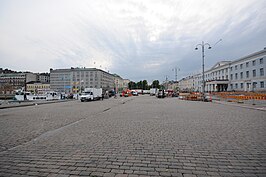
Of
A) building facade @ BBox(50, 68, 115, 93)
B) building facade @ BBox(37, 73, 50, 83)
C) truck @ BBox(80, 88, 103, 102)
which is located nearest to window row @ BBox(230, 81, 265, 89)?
truck @ BBox(80, 88, 103, 102)

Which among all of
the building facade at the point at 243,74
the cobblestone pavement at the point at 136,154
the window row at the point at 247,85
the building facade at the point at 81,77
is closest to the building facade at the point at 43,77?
the building facade at the point at 81,77

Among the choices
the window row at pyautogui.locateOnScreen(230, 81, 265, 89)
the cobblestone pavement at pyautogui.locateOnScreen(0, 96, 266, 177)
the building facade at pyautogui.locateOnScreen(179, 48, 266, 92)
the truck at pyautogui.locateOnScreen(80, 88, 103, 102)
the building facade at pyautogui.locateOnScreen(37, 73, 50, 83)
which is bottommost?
the cobblestone pavement at pyautogui.locateOnScreen(0, 96, 266, 177)

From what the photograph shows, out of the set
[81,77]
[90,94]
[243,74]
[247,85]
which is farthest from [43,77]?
[247,85]

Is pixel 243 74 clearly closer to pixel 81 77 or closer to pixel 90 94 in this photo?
pixel 90 94

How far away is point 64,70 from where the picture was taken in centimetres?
12694

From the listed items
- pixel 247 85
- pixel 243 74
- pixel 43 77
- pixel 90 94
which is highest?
pixel 43 77

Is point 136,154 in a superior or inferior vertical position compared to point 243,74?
inferior

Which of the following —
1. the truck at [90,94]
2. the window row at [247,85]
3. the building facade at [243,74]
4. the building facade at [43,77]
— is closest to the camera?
the truck at [90,94]

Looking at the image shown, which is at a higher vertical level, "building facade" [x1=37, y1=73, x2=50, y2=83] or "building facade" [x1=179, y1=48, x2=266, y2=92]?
"building facade" [x1=37, y1=73, x2=50, y2=83]

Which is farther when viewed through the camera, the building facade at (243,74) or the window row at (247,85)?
the building facade at (243,74)

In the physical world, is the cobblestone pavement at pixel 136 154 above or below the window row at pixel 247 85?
below

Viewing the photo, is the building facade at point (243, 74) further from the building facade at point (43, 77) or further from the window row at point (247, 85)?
the building facade at point (43, 77)

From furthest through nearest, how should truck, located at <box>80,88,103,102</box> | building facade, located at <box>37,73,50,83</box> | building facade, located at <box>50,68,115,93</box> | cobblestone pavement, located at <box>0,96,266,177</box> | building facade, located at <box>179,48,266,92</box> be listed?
1. building facade, located at <box>37,73,50,83</box>
2. building facade, located at <box>50,68,115,93</box>
3. building facade, located at <box>179,48,266,92</box>
4. truck, located at <box>80,88,103,102</box>
5. cobblestone pavement, located at <box>0,96,266,177</box>

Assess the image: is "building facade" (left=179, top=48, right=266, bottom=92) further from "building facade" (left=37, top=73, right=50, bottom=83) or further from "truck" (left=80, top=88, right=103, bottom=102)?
"building facade" (left=37, top=73, right=50, bottom=83)
